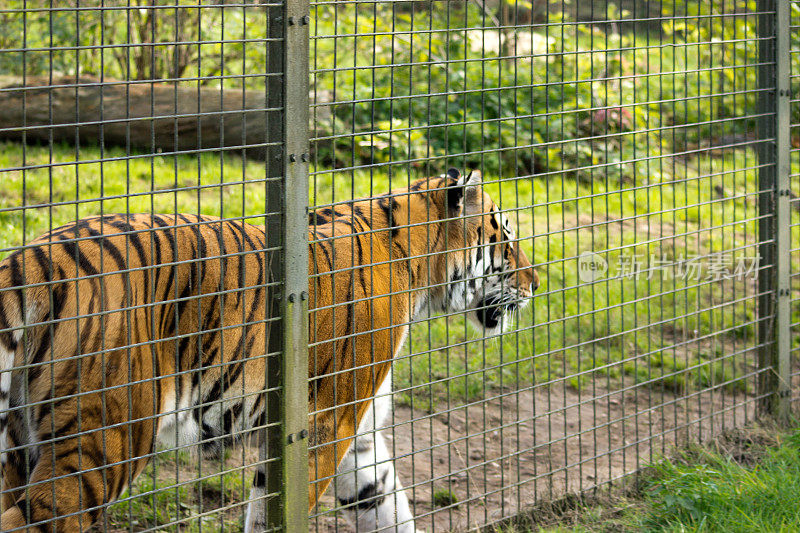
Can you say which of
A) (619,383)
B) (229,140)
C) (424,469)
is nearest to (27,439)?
(424,469)

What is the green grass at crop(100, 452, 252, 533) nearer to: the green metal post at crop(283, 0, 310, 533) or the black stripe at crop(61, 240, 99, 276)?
the green metal post at crop(283, 0, 310, 533)

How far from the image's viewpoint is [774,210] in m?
4.70

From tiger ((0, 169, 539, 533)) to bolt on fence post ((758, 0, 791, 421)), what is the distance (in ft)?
5.17

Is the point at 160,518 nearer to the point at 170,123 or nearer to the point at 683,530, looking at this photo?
the point at 683,530

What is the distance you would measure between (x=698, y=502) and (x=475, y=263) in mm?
1363

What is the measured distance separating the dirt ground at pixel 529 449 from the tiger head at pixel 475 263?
0.45 meters

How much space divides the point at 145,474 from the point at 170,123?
3761 mm

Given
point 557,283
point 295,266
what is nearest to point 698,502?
point 295,266

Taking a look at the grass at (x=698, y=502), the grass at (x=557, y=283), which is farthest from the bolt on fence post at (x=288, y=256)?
the grass at (x=557, y=283)

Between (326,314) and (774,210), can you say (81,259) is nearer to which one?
(326,314)

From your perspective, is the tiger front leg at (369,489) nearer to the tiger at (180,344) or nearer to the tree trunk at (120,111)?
the tiger at (180,344)

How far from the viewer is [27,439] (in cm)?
279

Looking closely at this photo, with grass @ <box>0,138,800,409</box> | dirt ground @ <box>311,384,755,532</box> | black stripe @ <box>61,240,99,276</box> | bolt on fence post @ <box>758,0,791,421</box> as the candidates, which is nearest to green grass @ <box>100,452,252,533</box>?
dirt ground @ <box>311,384,755,532</box>

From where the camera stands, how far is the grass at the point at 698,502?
3.63m
